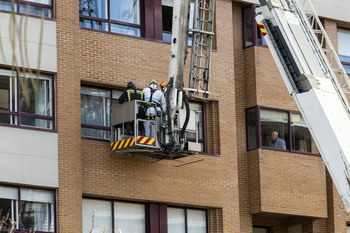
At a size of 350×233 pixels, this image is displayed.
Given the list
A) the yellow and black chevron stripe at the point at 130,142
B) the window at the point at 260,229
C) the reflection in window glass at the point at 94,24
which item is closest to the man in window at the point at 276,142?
the window at the point at 260,229

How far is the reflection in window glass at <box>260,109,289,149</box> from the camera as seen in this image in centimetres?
2588

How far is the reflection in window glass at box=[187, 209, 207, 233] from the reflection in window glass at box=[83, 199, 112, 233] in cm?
280

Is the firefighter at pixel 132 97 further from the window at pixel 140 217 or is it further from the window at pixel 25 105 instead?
the window at pixel 140 217

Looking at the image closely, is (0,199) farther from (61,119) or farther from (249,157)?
(249,157)

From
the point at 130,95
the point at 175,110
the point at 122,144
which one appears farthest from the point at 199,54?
the point at 122,144

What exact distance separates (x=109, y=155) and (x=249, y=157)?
5.31 m

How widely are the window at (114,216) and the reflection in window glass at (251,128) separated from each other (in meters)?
4.78

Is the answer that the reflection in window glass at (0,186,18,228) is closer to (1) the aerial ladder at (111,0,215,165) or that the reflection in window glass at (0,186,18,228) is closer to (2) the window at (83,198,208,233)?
(2) the window at (83,198,208,233)

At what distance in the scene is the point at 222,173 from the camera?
24422mm

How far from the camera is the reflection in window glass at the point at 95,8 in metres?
23.2

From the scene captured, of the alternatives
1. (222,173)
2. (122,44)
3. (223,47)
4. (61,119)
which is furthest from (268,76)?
(61,119)

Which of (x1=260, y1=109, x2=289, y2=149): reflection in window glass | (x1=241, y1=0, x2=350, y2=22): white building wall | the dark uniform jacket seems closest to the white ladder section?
the dark uniform jacket

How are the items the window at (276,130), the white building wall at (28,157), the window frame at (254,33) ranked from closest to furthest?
1. the white building wall at (28,157)
2. the window at (276,130)
3. the window frame at (254,33)

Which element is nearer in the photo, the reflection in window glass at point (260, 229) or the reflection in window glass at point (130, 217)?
the reflection in window glass at point (130, 217)
